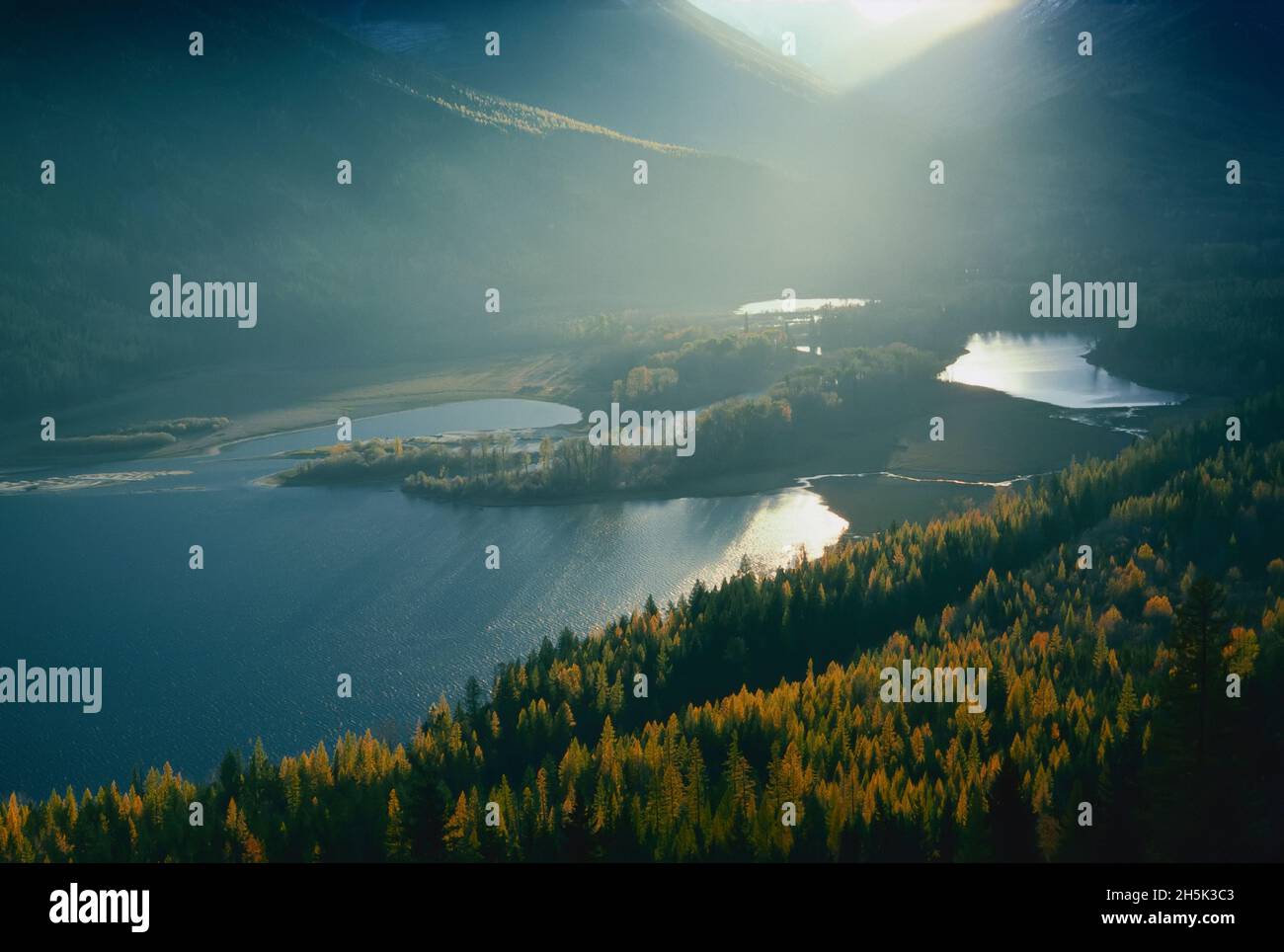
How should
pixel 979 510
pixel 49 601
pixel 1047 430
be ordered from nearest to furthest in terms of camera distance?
pixel 49 601, pixel 979 510, pixel 1047 430

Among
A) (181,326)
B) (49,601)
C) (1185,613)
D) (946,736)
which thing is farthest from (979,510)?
(181,326)

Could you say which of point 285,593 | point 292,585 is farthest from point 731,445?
point 285,593

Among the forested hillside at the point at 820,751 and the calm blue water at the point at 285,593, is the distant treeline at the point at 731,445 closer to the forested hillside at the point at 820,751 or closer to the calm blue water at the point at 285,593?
the calm blue water at the point at 285,593

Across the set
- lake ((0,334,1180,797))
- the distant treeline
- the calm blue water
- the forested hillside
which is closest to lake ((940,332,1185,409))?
the distant treeline

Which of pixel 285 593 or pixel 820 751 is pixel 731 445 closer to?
pixel 285 593

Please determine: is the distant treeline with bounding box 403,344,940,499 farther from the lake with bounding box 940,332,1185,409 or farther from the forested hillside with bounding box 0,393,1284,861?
the forested hillside with bounding box 0,393,1284,861

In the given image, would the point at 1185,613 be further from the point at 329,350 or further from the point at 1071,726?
the point at 329,350

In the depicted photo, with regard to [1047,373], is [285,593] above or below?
below
